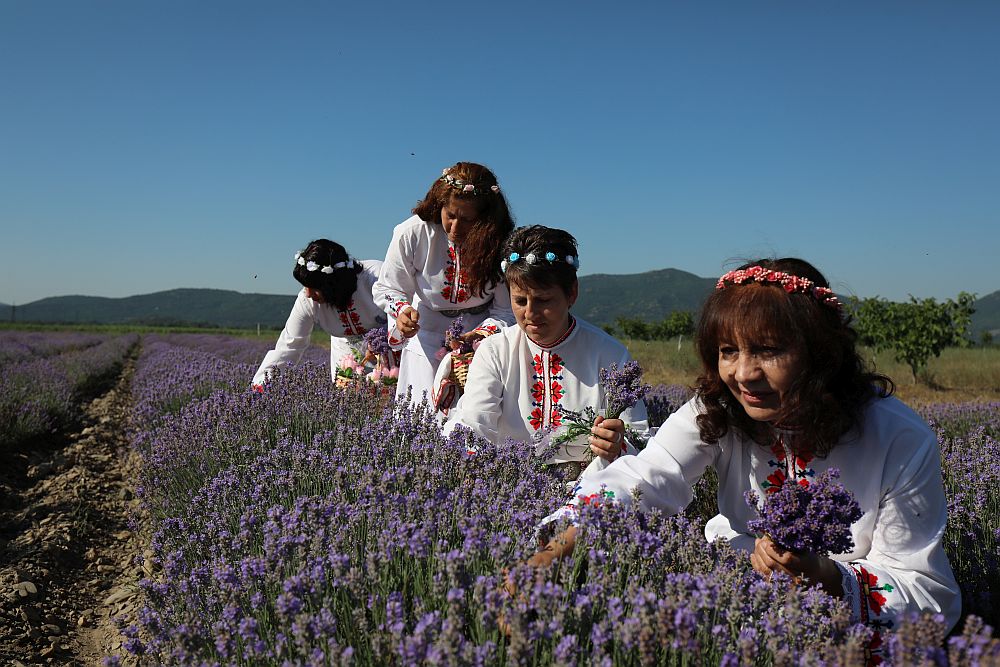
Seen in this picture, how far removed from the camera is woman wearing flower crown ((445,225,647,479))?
2.76 meters

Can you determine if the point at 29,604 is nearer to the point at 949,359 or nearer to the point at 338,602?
the point at 338,602

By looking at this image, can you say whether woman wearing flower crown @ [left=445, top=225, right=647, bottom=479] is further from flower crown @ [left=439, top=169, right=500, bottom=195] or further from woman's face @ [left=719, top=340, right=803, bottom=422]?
woman's face @ [left=719, top=340, right=803, bottom=422]

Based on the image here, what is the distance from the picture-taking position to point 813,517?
1.20 m

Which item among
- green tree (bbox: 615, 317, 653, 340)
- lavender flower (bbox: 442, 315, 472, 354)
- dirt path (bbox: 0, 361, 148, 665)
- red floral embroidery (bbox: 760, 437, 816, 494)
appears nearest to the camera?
red floral embroidery (bbox: 760, 437, 816, 494)

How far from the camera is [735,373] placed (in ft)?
5.72

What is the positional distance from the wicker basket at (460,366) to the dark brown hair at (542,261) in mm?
734

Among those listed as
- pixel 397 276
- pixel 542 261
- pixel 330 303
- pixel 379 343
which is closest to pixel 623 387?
pixel 542 261

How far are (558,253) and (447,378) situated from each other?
109cm

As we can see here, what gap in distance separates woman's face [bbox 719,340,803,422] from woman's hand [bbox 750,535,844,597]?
392mm

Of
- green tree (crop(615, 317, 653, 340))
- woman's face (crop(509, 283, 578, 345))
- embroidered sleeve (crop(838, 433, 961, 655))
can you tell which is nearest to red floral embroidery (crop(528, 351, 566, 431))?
woman's face (crop(509, 283, 578, 345))

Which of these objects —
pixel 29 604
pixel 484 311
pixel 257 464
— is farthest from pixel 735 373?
pixel 29 604

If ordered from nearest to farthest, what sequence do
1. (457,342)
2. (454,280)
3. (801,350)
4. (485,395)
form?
(801,350), (485,395), (457,342), (454,280)

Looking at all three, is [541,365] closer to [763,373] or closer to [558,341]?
[558,341]

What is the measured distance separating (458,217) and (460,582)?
2575mm
